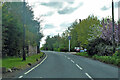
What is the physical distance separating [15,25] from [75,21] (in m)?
54.2

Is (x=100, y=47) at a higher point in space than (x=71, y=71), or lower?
higher

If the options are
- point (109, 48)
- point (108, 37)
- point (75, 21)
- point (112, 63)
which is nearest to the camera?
point (112, 63)

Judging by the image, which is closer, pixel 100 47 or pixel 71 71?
pixel 71 71

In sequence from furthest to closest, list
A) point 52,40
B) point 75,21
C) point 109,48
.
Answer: point 52,40 < point 75,21 < point 109,48

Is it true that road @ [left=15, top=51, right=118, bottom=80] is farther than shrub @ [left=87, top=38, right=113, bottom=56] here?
No

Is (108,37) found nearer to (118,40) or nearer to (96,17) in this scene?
(118,40)

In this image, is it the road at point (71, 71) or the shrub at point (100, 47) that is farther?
the shrub at point (100, 47)

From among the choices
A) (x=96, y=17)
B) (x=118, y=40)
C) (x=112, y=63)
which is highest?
(x=96, y=17)

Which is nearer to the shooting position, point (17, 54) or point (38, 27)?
point (17, 54)

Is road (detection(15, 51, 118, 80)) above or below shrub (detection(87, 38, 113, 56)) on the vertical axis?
below

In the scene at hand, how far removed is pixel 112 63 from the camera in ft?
59.2

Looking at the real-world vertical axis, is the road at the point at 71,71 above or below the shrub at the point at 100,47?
below

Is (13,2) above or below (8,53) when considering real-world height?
above

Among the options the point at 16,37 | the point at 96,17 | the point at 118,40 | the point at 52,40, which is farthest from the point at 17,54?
the point at 52,40
